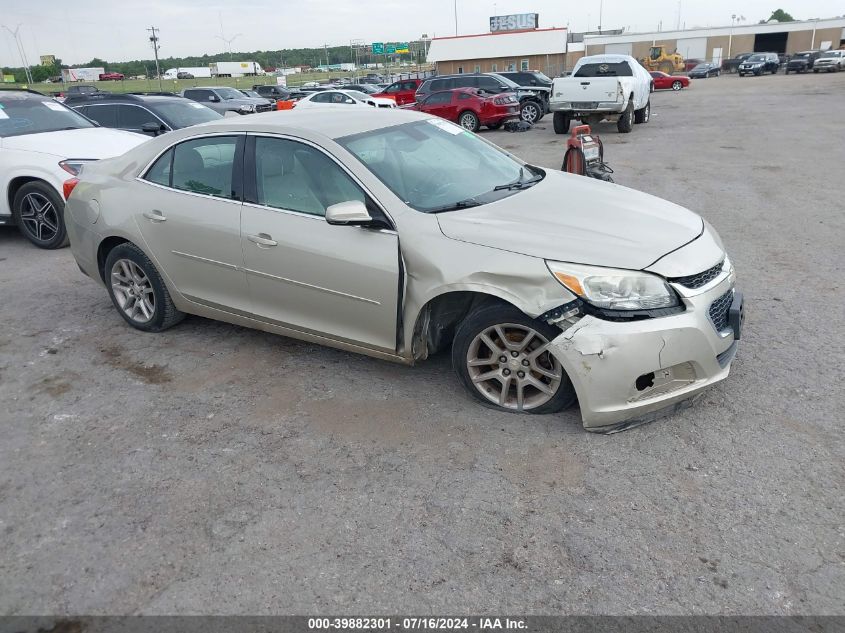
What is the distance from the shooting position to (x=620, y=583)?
254cm

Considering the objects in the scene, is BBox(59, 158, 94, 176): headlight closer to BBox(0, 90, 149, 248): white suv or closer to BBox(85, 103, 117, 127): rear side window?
BBox(0, 90, 149, 248): white suv

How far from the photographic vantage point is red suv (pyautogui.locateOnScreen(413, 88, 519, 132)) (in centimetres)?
1875

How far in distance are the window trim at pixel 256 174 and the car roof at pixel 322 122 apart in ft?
0.18

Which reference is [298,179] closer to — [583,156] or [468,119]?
[583,156]

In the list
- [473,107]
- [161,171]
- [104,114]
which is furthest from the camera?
[473,107]

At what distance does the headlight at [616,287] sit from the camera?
3.27 metres

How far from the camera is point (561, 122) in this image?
691 inches

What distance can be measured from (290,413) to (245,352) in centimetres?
105

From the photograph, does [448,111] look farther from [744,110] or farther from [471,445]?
[471,445]

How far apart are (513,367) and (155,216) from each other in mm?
2773

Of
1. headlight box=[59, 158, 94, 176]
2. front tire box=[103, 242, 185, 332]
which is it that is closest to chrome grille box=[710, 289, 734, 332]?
front tire box=[103, 242, 185, 332]

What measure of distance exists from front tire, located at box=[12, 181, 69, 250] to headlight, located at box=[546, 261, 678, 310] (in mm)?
6532

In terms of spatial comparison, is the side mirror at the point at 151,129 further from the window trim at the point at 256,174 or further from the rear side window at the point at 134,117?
the window trim at the point at 256,174

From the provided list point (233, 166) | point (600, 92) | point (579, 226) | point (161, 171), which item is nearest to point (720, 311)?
point (579, 226)
